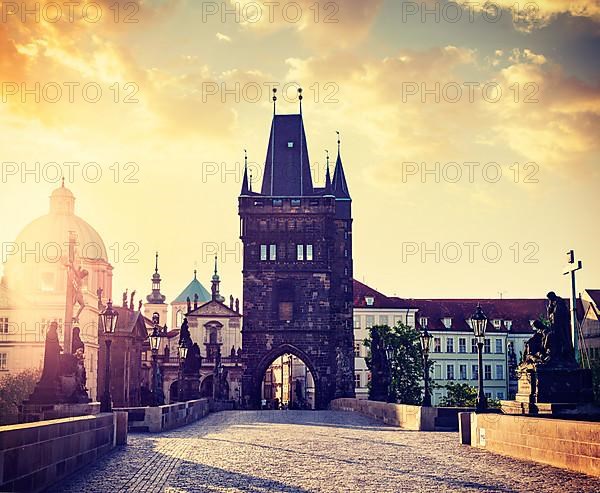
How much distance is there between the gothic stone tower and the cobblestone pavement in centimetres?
5137

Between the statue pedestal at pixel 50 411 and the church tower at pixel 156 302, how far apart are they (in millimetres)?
136659

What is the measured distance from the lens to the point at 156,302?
164 metres

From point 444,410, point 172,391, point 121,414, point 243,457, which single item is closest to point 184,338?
point 444,410

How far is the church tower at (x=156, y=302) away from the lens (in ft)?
532

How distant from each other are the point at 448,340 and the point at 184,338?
204 feet

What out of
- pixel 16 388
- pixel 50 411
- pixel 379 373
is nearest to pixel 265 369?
pixel 16 388

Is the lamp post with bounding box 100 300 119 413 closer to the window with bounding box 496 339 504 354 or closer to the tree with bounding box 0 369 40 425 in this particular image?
the tree with bounding box 0 369 40 425

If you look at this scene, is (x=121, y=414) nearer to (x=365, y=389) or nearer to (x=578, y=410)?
(x=578, y=410)

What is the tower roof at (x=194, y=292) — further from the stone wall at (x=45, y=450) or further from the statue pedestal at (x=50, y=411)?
the stone wall at (x=45, y=450)

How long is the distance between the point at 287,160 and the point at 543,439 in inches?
2612

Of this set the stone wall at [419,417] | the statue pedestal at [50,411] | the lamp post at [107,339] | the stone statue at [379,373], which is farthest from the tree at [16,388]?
the statue pedestal at [50,411]

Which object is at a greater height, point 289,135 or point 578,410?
point 289,135

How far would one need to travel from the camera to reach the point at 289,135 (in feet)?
267

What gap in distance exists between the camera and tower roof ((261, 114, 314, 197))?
79.7 meters
